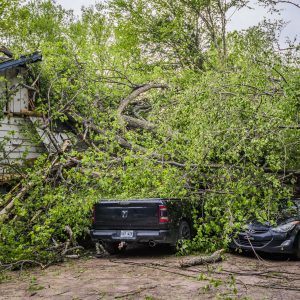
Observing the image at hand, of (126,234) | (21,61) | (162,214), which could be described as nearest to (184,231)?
(162,214)

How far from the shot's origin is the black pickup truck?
10422 mm

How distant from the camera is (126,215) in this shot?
1072 cm

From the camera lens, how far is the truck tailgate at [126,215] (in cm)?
1049

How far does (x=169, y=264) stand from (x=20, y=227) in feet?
12.0

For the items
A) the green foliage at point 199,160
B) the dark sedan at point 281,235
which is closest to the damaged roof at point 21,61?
the green foliage at point 199,160

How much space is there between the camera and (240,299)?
247 inches

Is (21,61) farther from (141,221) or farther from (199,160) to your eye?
(199,160)

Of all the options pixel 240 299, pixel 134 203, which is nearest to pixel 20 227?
pixel 134 203

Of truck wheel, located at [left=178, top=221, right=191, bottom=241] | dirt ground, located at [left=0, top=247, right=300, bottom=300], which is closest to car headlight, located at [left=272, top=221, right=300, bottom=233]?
dirt ground, located at [left=0, top=247, right=300, bottom=300]

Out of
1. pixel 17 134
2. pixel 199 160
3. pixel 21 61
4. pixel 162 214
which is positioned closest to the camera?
pixel 199 160

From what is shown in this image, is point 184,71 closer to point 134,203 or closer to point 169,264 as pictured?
point 134,203

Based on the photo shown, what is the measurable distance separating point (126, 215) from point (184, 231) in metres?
1.63

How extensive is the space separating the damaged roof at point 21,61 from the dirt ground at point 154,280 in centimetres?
854

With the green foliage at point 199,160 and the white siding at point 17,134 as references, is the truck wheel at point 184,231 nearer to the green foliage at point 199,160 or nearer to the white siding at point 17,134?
the green foliage at point 199,160
